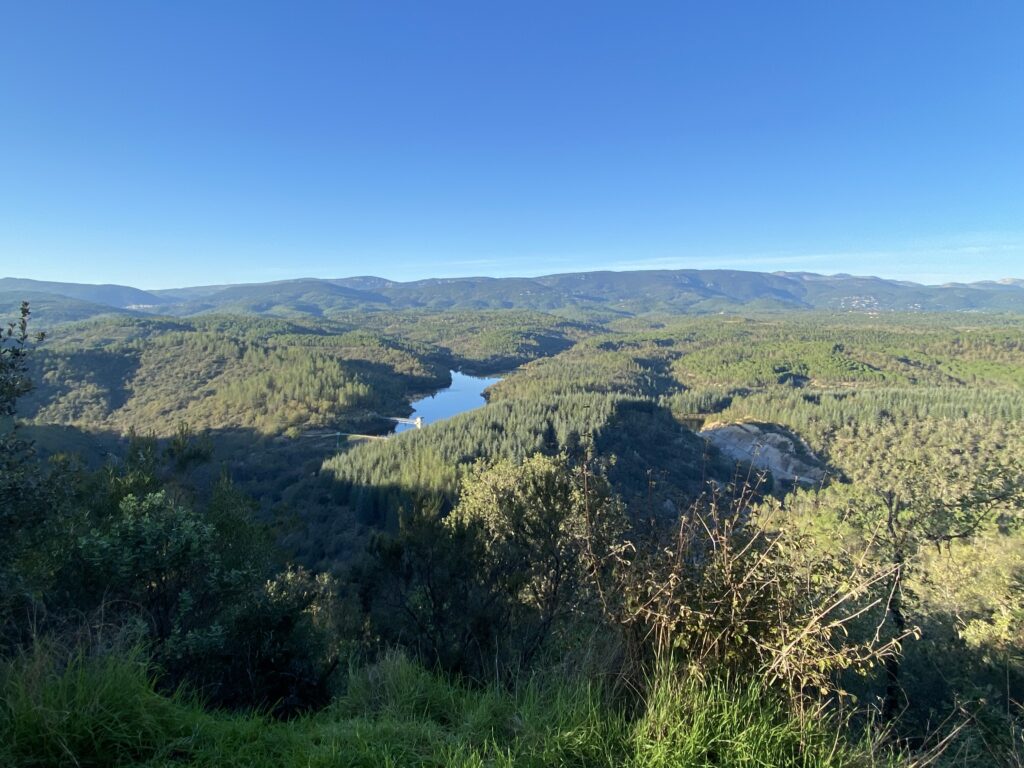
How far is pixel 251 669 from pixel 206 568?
181 cm

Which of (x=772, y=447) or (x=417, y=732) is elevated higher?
(x=417, y=732)

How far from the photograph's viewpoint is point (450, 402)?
112 metres

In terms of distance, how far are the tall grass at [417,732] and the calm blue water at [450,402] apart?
8195 centimetres

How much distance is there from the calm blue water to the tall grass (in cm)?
8195

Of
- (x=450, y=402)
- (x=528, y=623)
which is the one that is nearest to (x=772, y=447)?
(x=450, y=402)

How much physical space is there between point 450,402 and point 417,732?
109m

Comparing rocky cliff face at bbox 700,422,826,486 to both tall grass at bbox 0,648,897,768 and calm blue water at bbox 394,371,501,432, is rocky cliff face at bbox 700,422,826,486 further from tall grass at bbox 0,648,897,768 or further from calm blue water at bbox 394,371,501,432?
tall grass at bbox 0,648,897,768

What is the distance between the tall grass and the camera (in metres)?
2.65

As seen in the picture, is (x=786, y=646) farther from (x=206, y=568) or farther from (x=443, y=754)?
(x=206, y=568)

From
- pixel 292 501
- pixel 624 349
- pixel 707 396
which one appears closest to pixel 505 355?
pixel 624 349

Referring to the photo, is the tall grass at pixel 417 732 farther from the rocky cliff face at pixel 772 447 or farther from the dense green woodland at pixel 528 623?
the rocky cliff face at pixel 772 447

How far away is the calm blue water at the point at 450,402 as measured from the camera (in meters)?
96.8

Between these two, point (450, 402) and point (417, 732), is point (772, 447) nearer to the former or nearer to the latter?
point (450, 402)

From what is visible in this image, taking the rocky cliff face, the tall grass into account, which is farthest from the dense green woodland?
the rocky cliff face
